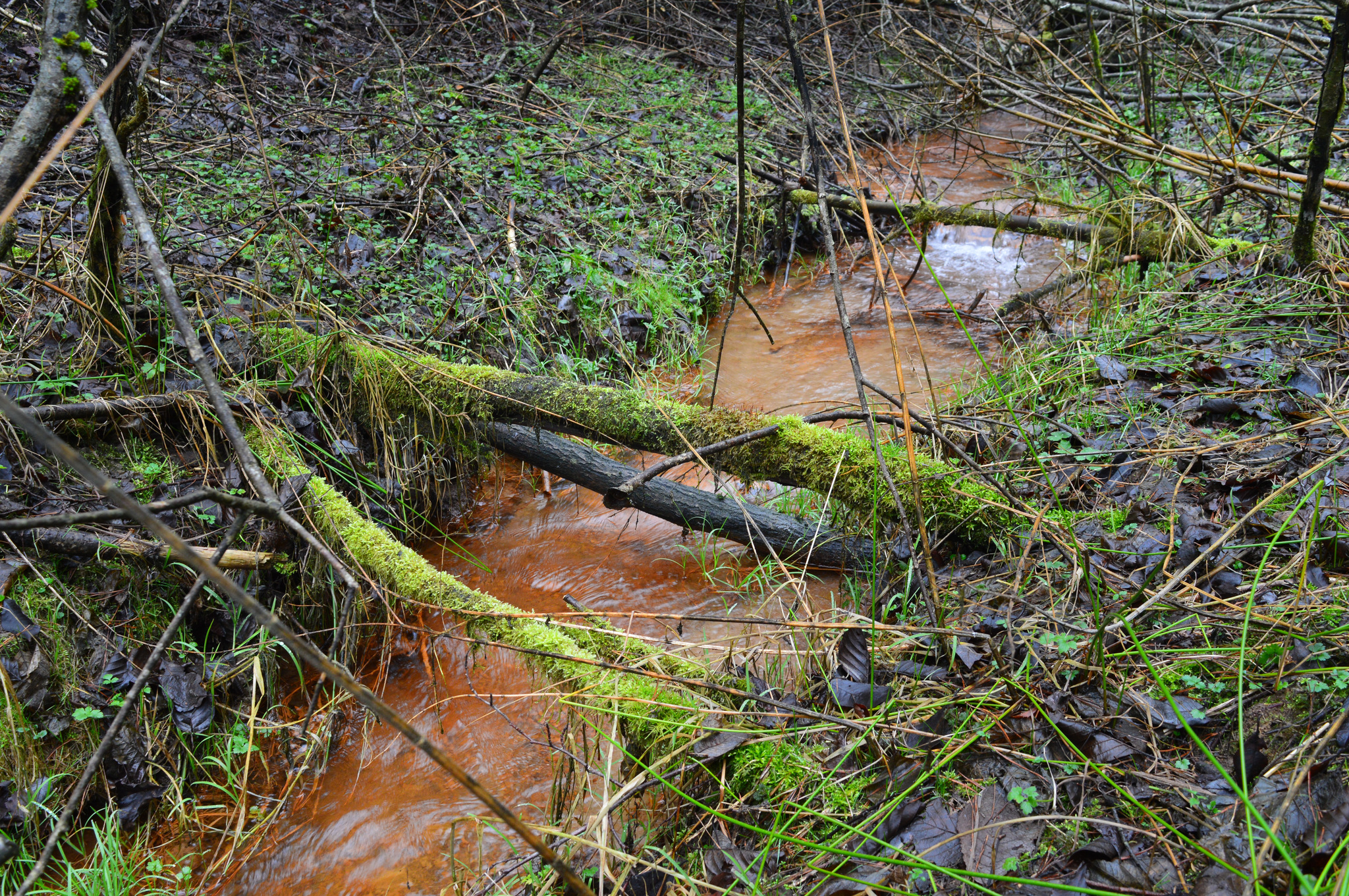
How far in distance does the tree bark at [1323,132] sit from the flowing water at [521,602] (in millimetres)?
1604

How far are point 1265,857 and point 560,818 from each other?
156cm

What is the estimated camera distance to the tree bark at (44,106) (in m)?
1.76

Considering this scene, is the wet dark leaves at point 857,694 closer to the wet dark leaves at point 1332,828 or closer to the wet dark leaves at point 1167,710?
the wet dark leaves at point 1167,710

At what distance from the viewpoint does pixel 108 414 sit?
105 inches

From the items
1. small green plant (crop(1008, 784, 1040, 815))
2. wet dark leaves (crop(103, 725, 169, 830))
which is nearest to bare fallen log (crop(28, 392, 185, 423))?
wet dark leaves (crop(103, 725, 169, 830))

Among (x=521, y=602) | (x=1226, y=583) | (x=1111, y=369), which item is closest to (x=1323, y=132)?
(x=1111, y=369)

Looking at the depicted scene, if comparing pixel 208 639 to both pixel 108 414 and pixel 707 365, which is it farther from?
pixel 707 365

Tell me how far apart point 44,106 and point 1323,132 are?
4.23 m

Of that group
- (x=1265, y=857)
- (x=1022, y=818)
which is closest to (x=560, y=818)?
(x=1022, y=818)

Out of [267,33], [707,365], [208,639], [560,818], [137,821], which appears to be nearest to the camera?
[560,818]

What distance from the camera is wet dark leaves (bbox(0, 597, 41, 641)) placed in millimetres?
2211

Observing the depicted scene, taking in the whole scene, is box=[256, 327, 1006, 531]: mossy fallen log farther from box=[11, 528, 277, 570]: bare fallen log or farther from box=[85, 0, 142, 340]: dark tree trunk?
box=[11, 528, 277, 570]: bare fallen log

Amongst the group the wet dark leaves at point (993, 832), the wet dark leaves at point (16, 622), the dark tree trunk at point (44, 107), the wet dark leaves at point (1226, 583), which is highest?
the dark tree trunk at point (44, 107)

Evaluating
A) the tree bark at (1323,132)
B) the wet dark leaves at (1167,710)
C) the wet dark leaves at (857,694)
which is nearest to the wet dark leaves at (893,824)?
the wet dark leaves at (857,694)
